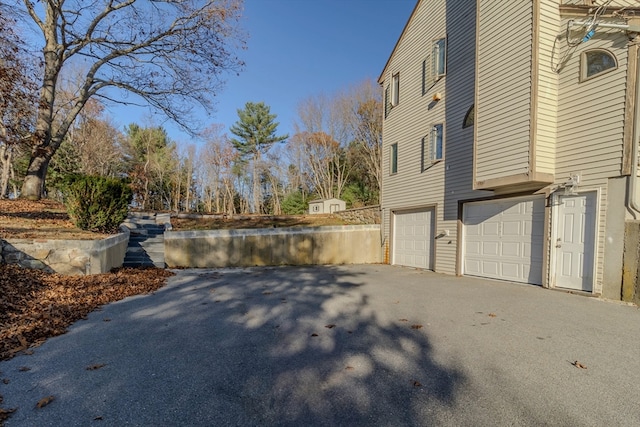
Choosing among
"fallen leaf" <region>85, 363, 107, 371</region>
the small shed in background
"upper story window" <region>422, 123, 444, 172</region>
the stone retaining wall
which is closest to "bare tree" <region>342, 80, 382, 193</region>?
the small shed in background

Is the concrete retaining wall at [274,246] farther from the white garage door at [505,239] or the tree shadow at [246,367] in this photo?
the tree shadow at [246,367]

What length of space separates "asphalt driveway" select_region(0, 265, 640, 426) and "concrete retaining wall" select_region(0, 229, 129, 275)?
189cm

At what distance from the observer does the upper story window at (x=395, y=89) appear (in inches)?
447

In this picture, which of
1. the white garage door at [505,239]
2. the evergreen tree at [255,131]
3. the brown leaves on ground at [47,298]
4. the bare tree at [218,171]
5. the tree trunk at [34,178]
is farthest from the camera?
the evergreen tree at [255,131]

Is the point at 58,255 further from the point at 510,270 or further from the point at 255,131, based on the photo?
the point at 255,131

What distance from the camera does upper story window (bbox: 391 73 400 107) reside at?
11.4 m

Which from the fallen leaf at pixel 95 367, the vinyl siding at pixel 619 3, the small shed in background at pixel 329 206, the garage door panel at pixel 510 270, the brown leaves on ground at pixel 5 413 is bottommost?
the fallen leaf at pixel 95 367

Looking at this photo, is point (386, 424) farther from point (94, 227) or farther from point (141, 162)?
point (141, 162)

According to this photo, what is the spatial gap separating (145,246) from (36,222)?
260cm

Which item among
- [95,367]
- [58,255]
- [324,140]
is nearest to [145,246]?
[58,255]

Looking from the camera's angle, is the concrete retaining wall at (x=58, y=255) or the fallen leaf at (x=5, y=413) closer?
the fallen leaf at (x=5, y=413)

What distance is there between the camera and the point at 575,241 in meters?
6.00

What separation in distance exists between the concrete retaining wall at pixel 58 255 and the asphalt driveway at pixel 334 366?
189 centimetres

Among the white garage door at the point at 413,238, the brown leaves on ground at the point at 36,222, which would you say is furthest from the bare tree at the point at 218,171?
the white garage door at the point at 413,238
